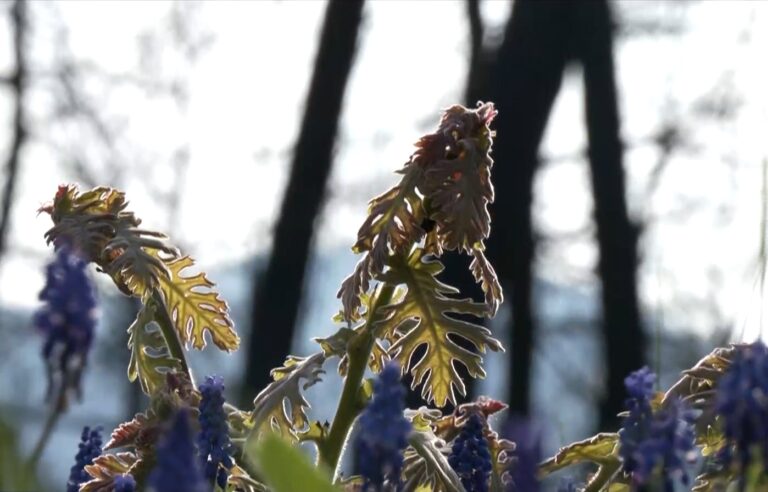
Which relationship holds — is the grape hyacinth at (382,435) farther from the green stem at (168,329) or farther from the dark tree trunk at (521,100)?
the dark tree trunk at (521,100)

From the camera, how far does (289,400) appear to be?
1.59 metres

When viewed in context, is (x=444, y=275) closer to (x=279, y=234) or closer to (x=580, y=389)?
(x=279, y=234)

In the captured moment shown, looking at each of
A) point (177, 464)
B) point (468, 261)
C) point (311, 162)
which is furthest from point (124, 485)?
point (311, 162)

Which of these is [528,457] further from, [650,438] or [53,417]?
[53,417]

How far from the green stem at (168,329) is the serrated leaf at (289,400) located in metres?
0.12

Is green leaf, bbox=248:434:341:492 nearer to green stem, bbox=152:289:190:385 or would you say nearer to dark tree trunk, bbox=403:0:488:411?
green stem, bbox=152:289:190:385

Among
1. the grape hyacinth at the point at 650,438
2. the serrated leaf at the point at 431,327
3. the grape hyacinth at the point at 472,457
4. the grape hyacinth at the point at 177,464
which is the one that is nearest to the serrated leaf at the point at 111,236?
the serrated leaf at the point at 431,327

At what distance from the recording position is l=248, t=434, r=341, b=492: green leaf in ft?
2.74

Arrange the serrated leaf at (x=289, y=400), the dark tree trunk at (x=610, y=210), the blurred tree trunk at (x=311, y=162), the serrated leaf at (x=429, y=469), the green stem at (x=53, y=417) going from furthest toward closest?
1. the dark tree trunk at (x=610, y=210)
2. the blurred tree trunk at (x=311, y=162)
3. the serrated leaf at (x=289, y=400)
4. the serrated leaf at (x=429, y=469)
5. the green stem at (x=53, y=417)

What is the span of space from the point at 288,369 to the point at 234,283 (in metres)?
29.4

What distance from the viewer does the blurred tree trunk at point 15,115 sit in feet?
53.2

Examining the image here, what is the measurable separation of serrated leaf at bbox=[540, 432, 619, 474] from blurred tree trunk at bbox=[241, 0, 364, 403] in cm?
671

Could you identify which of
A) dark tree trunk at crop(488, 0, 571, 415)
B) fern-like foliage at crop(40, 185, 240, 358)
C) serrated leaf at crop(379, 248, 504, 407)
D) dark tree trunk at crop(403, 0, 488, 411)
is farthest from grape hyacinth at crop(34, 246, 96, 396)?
dark tree trunk at crop(488, 0, 571, 415)

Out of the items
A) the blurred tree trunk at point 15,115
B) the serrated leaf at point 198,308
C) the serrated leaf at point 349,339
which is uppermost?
the blurred tree trunk at point 15,115
